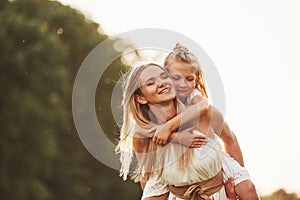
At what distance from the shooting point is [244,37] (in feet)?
18.8

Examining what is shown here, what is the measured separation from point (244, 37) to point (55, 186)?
6.87 ft

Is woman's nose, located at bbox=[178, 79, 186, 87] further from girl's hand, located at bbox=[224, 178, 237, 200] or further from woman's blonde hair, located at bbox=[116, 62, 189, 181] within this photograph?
girl's hand, located at bbox=[224, 178, 237, 200]

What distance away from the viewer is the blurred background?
20.1 ft

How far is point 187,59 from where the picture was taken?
7.41 ft

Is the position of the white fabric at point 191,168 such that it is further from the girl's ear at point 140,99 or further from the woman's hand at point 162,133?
the girl's ear at point 140,99

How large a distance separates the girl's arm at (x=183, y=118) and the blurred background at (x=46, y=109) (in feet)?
12.7

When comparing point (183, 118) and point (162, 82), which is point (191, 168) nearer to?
point (183, 118)

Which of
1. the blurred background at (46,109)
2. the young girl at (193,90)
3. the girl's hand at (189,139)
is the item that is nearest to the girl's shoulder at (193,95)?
the young girl at (193,90)

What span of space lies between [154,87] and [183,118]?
133 mm

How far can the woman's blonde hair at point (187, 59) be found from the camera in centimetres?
226

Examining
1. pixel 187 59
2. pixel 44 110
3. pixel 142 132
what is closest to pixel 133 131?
pixel 142 132

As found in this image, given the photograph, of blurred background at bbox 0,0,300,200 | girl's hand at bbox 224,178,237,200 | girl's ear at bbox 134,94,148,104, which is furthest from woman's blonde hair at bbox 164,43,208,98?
blurred background at bbox 0,0,300,200

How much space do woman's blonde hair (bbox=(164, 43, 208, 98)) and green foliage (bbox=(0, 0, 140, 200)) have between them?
387cm

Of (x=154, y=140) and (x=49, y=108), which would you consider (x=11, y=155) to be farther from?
(x=154, y=140)
